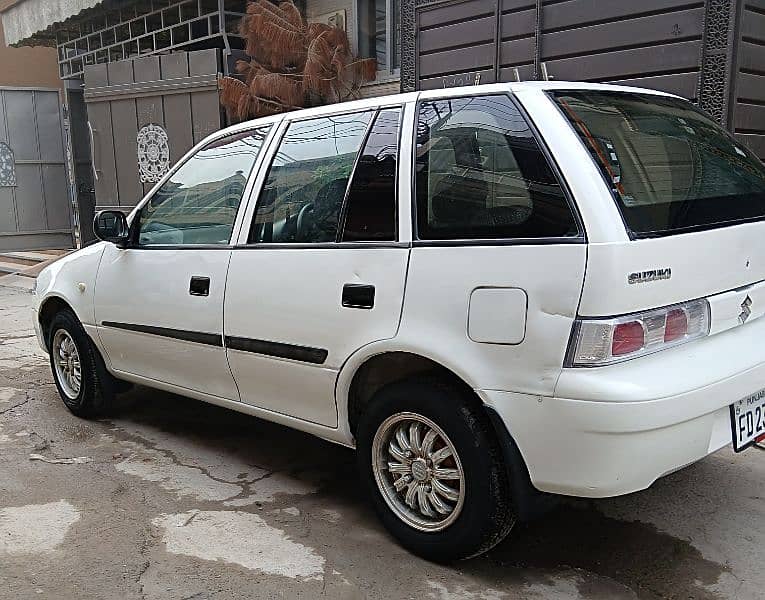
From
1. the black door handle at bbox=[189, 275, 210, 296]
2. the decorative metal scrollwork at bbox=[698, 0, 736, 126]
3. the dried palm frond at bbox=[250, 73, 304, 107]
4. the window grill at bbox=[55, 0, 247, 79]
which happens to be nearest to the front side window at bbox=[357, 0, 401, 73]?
the dried palm frond at bbox=[250, 73, 304, 107]

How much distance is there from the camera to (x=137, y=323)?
3.90 metres

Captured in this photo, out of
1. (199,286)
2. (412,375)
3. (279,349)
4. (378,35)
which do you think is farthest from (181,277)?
(378,35)

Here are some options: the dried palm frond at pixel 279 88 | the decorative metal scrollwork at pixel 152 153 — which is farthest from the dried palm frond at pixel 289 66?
the decorative metal scrollwork at pixel 152 153

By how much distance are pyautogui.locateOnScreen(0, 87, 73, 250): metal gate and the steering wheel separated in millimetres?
10376

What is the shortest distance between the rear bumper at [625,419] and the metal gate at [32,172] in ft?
37.9

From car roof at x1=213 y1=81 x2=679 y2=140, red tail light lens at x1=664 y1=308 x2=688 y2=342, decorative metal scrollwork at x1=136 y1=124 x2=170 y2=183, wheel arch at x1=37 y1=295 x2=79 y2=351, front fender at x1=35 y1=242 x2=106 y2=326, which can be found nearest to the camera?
red tail light lens at x1=664 y1=308 x2=688 y2=342

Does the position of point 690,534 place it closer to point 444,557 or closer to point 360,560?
point 444,557

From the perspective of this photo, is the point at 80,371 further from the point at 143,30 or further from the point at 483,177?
the point at 143,30

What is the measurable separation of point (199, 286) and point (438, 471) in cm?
151

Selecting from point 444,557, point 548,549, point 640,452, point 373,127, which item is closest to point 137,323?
point 373,127

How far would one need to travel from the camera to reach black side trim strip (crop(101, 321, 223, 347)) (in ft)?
11.4

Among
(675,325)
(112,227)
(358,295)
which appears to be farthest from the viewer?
(112,227)

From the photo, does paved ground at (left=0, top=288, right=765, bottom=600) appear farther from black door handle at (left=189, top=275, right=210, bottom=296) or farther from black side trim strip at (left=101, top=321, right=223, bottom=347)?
black door handle at (left=189, top=275, right=210, bottom=296)

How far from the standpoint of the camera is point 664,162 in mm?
2691
